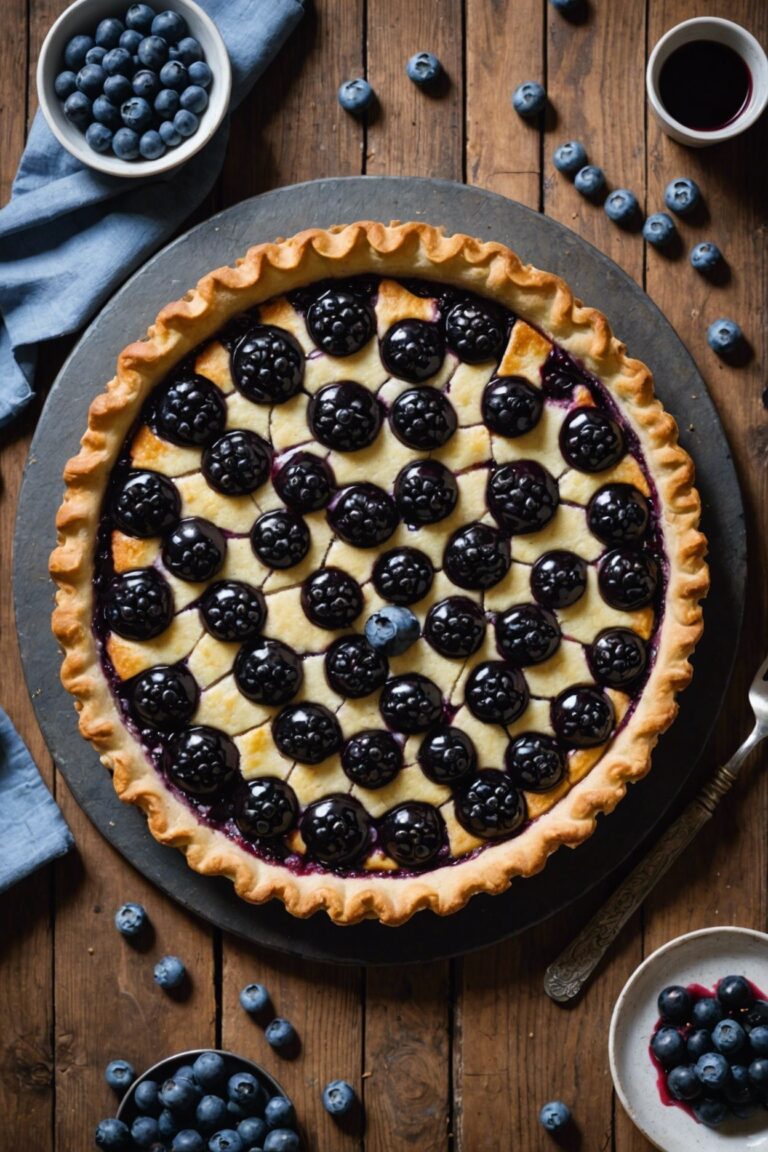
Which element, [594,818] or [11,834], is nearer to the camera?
[594,818]

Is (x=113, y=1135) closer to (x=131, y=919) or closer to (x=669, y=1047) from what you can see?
(x=131, y=919)

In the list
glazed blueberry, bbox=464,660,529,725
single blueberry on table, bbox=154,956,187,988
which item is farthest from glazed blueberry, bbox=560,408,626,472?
single blueberry on table, bbox=154,956,187,988

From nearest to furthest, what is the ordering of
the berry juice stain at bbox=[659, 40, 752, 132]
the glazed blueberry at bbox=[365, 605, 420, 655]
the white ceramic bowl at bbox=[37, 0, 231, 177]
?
1. the glazed blueberry at bbox=[365, 605, 420, 655]
2. the white ceramic bowl at bbox=[37, 0, 231, 177]
3. the berry juice stain at bbox=[659, 40, 752, 132]

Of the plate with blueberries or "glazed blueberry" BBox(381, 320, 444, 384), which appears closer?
"glazed blueberry" BBox(381, 320, 444, 384)

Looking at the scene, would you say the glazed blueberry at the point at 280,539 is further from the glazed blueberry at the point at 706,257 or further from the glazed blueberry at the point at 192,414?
the glazed blueberry at the point at 706,257

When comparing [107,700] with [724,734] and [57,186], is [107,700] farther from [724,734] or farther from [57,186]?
[724,734]

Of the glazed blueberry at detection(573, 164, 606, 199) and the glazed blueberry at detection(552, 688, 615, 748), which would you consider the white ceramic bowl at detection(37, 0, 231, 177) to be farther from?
the glazed blueberry at detection(552, 688, 615, 748)

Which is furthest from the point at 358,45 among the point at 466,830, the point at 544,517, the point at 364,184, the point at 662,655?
the point at 466,830
